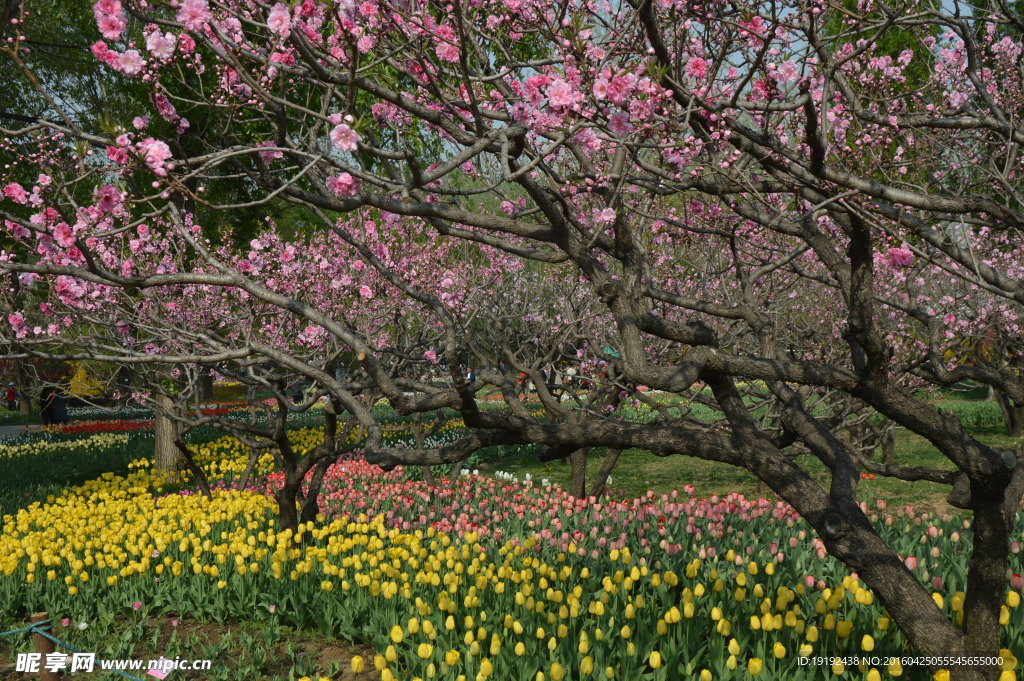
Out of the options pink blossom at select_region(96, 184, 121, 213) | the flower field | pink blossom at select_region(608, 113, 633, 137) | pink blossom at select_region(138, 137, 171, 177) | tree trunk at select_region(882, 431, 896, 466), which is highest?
pink blossom at select_region(608, 113, 633, 137)

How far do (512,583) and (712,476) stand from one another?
351 inches

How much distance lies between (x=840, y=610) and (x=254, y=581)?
4134 millimetres

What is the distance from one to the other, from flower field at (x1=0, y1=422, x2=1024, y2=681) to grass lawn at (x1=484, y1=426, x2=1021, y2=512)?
379 centimetres

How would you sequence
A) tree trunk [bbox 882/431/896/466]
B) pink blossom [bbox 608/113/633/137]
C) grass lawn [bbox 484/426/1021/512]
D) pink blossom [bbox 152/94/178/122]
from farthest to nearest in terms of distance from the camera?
1. tree trunk [bbox 882/431/896/466]
2. grass lawn [bbox 484/426/1021/512]
3. pink blossom [bbox 152/94/178/122]
4. pink blossom [bbox 608/113/633/137]

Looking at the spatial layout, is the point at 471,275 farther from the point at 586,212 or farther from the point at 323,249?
the point at 586,212

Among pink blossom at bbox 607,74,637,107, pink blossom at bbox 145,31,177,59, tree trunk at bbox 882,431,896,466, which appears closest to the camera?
pink blossom at bbox 607,74,637,107

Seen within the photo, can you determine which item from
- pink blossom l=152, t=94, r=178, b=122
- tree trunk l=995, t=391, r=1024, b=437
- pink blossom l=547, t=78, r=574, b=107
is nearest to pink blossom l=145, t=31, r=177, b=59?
pink blossom l=152, t=94, r=178, b=122

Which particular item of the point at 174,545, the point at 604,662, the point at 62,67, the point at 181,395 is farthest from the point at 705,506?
the point at 62,67

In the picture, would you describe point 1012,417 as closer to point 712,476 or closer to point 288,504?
point 712,476

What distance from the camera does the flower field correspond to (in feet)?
12.6

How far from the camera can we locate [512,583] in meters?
5.25

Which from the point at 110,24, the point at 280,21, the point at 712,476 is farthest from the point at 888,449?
the point at 110,24

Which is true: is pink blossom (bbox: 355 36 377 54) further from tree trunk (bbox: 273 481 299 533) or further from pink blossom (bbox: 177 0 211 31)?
tree trunk (bbox: 273 481 299 533)

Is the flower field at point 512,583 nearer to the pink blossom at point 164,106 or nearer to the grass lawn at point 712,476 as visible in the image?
the pink blossom at point 164,106
